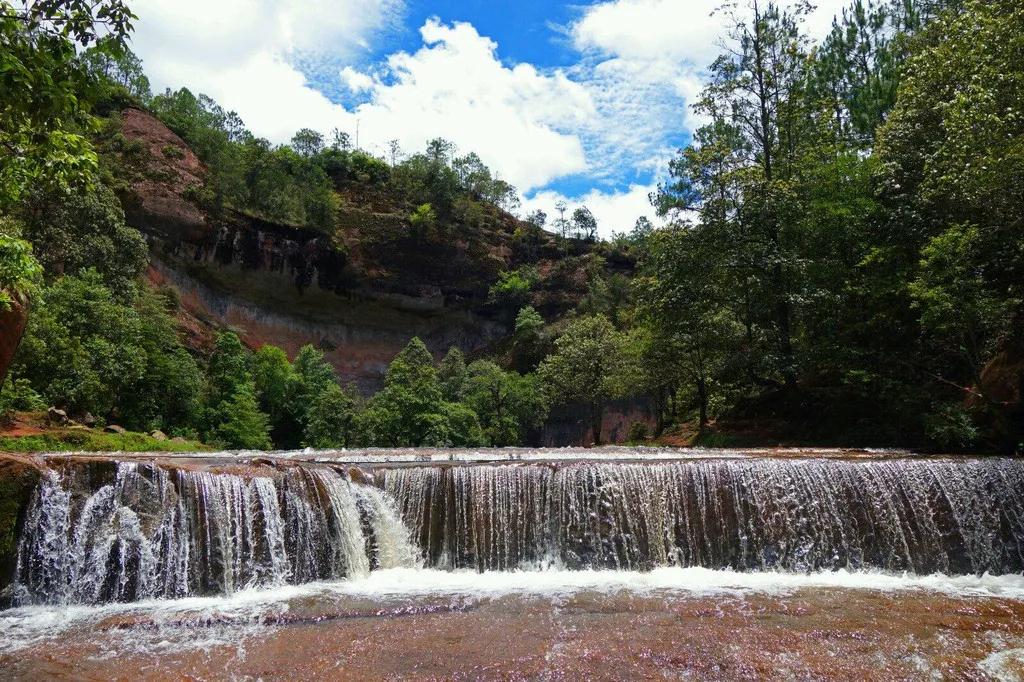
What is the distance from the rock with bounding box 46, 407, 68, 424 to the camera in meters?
18.8

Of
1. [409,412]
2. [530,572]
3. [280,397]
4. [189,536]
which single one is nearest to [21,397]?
[189,536]

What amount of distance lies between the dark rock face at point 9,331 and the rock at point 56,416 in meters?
10.2

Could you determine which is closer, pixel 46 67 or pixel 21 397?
pixel 46 67

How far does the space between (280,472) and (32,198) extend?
21063mm

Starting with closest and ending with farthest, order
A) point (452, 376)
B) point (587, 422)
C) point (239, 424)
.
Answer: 1. point (239, 424)
2. point (587, 422)
3. point (452, 376)

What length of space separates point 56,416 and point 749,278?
21256mm

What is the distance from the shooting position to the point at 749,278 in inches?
816

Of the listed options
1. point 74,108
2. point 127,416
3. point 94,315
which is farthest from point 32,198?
point 74,108

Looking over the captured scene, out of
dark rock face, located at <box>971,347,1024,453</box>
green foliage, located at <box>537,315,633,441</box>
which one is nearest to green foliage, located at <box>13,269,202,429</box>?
green foliage, located at <box>537,315,633,441</box>

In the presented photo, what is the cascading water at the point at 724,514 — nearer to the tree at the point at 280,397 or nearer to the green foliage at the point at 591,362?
the green foliage at the point at 591,362

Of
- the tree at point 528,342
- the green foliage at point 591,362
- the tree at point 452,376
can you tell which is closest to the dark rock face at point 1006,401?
the green foliage at point 591,362

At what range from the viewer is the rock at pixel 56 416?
18.8 m

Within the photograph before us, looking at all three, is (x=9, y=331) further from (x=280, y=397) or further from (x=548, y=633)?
(x=280, y=397)

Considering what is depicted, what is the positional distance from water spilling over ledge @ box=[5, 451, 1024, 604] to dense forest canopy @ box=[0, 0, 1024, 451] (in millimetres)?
3200
